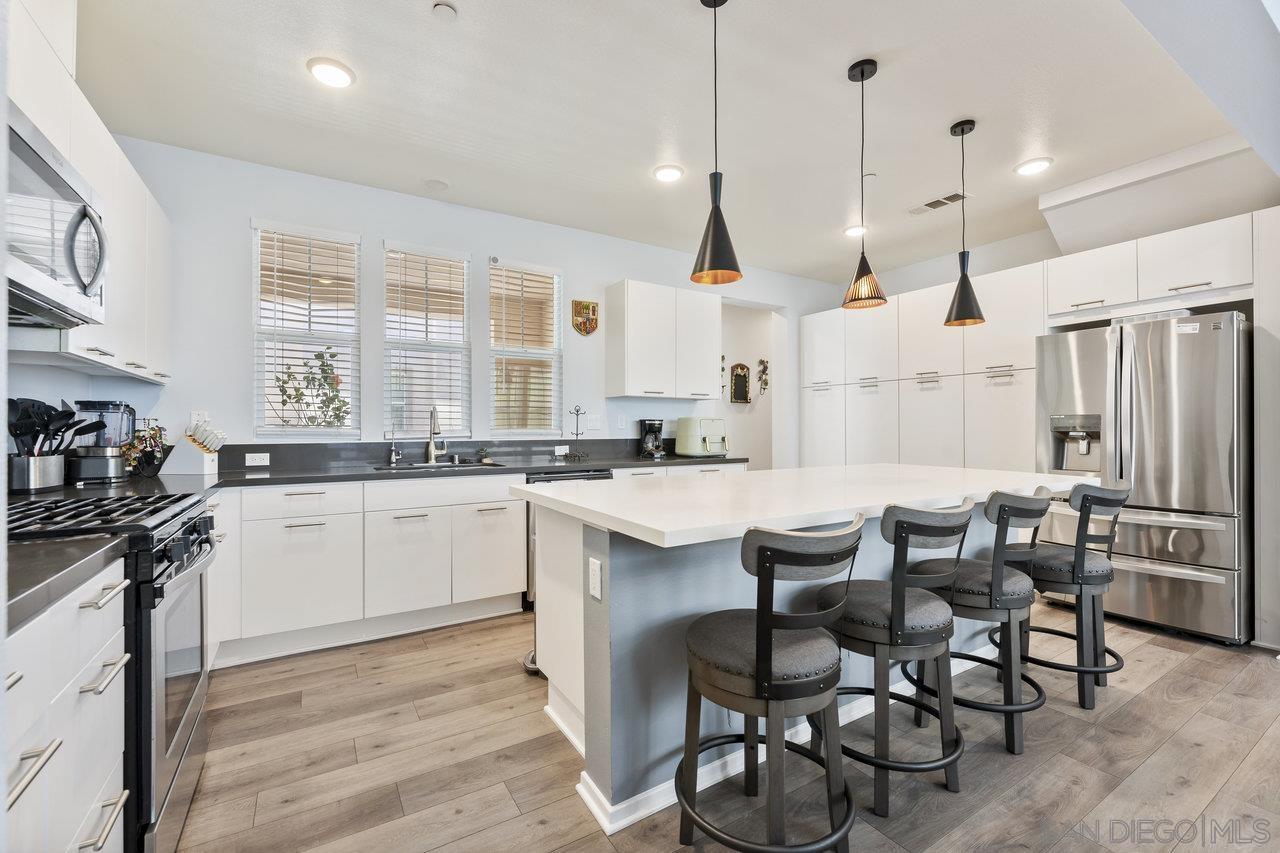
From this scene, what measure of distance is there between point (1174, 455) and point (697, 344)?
3050 millimetres

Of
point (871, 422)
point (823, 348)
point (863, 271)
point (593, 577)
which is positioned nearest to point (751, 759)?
point (593, 577)

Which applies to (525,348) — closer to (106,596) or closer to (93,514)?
(93,514)

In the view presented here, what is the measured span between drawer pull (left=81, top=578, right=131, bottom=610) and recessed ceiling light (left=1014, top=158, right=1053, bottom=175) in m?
4.38

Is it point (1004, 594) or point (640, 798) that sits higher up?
point (1004, 594)

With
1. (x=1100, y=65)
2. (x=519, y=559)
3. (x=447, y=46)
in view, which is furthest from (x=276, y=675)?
(x=1100, y=65)

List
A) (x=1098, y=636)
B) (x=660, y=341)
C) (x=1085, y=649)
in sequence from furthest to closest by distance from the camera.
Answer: (x=660, y=341)
(x=1098, y=636)
(x=1085, y=649)

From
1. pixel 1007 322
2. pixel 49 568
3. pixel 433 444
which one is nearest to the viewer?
pixel 49 568

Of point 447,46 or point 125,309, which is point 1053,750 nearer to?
point 447,46

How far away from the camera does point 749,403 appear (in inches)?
262

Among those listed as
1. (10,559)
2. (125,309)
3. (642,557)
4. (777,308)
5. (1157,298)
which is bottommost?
(642,557)

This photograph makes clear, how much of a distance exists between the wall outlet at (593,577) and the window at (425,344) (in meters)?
2.42

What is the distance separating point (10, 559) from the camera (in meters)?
1.14

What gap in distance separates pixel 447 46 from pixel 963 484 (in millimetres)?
2762

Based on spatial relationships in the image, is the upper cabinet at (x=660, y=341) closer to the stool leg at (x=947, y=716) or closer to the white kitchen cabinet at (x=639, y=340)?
the white kitchen cabinet at (x=639, y=340)
